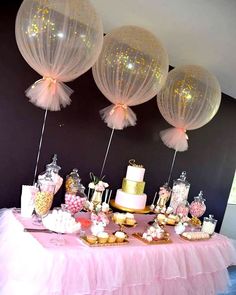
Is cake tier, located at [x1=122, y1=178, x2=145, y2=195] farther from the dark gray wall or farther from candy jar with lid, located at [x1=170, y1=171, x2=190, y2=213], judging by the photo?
candy jar with lid, located at [x1=170, y1=171, x2=190, y2=213]

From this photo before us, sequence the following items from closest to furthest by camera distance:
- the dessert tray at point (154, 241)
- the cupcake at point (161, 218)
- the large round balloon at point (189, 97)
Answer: the dessert tray at point (154, 241), the large round balloon at point (189, 97), the cupcake at point (161, 218)

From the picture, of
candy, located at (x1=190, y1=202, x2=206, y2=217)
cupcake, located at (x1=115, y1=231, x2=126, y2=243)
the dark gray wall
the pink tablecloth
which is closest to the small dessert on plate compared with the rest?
the pink tablecloth

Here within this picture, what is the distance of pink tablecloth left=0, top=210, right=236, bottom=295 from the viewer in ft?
5.32

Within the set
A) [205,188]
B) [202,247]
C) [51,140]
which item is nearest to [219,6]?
[51,140]

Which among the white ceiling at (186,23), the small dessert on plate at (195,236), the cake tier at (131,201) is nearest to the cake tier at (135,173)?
the cake tier at (131,201)

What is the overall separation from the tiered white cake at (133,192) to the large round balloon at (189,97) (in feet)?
1.65

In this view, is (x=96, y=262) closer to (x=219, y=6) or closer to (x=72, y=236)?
(x=72, y=236)

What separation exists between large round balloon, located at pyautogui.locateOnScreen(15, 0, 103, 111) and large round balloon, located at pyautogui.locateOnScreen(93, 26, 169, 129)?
0.20 m

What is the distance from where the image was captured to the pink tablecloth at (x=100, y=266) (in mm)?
1623

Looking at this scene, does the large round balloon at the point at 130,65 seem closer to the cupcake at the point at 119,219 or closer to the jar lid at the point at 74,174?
the jar lid at the point at 74,174

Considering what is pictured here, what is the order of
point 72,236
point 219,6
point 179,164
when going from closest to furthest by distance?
point 72,236, point 219,6, point 179,164

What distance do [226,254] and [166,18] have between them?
72.9 inches

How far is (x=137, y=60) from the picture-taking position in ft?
6.77

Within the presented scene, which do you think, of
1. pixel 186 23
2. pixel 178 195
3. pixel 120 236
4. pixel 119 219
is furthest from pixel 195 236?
pixel 186 23
